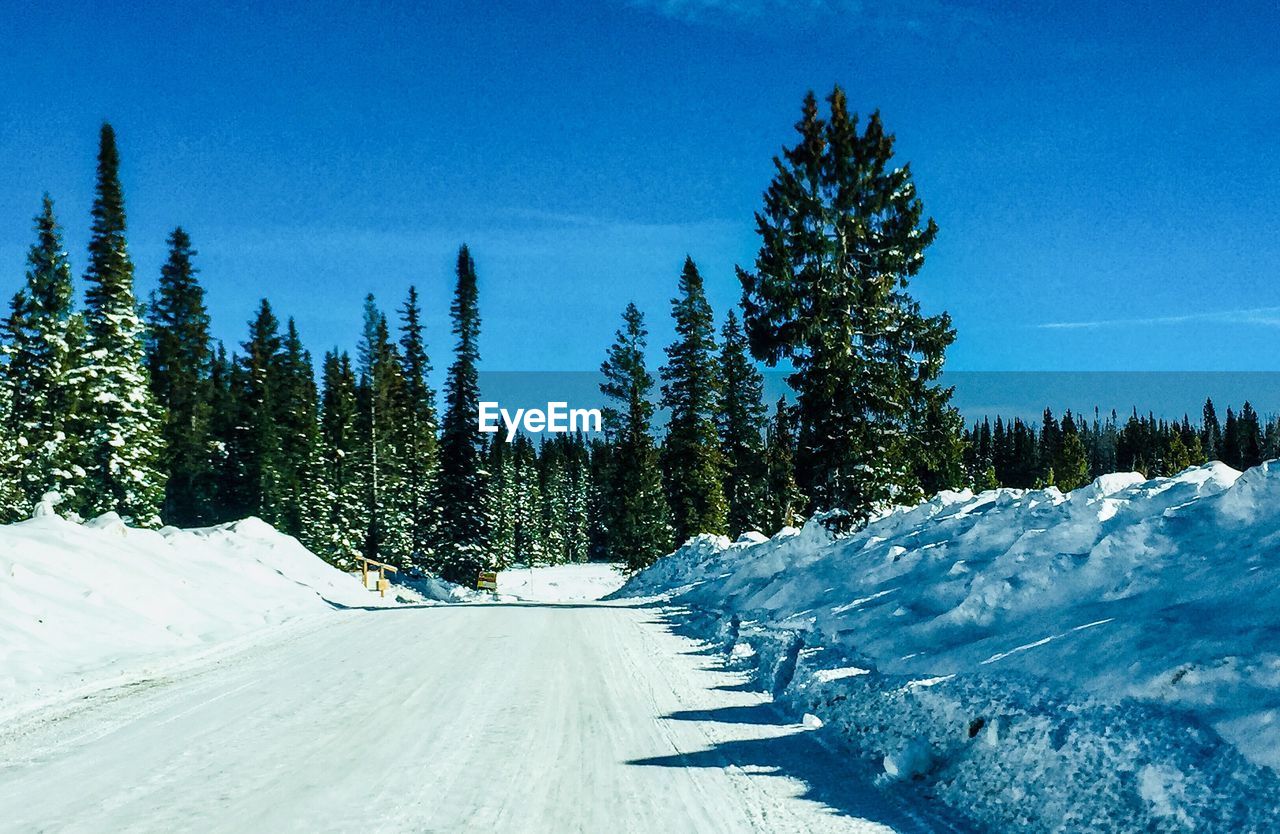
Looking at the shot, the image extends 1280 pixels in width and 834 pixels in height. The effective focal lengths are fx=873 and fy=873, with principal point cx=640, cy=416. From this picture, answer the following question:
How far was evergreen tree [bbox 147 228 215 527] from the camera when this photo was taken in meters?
49.7

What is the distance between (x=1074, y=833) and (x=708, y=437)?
3606 centimetres

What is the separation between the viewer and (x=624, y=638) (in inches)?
548

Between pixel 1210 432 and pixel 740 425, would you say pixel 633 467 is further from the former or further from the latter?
pixel 1210 432

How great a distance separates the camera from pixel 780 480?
4847 centimetres

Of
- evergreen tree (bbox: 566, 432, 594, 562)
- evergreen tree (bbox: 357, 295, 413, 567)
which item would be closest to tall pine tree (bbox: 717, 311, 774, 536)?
evergreen tree (bbox: 357, 295, 413, 567)

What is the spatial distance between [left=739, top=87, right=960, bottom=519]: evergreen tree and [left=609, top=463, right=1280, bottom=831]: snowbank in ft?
33.6

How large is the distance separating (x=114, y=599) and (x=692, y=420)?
1133 inches

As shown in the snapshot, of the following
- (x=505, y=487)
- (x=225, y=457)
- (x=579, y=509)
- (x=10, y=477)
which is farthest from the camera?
(x=579, y=509)

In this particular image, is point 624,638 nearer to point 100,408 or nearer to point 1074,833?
point 1074,833

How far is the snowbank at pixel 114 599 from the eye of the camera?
10258 mm

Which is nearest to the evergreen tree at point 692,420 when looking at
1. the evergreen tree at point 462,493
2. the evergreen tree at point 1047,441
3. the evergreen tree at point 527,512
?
the evergreen tree at point 462,493

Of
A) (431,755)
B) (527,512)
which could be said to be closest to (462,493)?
(431,755)

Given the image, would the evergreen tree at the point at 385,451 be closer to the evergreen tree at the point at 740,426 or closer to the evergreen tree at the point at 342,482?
the evergreen tree at the point at 342,482

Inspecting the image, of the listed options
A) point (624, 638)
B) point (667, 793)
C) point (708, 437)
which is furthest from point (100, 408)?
point (667, 793)
